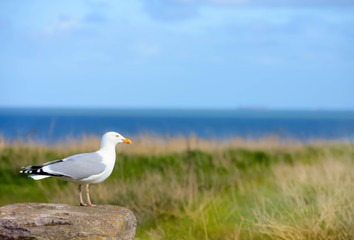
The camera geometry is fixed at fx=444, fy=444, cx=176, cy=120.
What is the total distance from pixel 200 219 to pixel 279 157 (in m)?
6.02

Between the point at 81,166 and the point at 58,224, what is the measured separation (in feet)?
2.19

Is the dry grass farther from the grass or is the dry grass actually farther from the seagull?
the seagull

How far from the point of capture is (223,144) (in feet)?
48.1

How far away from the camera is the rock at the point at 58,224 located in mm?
4445

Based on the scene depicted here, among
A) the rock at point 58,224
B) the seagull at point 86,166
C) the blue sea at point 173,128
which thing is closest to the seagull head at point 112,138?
the seagull at point 86,166

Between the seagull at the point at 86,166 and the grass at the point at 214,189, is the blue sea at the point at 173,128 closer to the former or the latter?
the grass at the point at 214,189

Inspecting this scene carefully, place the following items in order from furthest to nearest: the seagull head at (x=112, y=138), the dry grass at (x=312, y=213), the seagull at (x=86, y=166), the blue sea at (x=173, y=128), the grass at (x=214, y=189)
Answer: the blue sea at (x=173, y=128) → the grass at (x=214, y=189) → the dry grass at (x=312, y=213) → the seagull head at (x=112, y=138) → the seagull at (x=86, y=166)

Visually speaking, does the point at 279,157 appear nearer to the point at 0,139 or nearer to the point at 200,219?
the point at 200,219

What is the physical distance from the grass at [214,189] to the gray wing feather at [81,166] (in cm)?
291

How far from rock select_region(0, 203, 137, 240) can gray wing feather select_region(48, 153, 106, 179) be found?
1.66ft

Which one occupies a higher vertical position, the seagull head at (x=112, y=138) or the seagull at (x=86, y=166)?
the seagull head at (x=112, y=138)

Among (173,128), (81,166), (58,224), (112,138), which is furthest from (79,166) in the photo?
(173,128)

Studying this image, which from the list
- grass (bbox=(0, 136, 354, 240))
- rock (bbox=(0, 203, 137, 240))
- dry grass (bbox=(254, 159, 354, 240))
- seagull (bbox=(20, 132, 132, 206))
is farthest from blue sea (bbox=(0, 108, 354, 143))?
seagull (bbox=(20, 132, 132, 206))

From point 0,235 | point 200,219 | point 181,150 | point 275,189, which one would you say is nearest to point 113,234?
point 0,235
